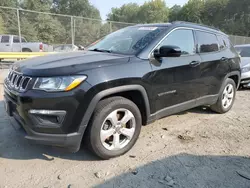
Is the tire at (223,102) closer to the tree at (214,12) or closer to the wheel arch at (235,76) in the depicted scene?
the wheel arch at (235,76)

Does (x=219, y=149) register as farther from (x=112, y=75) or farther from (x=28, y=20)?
(x=28, y=20)

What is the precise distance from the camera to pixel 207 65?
3936 millimetres

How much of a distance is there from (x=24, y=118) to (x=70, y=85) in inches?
25.0

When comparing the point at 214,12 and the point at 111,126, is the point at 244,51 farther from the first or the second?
the point at 214,12

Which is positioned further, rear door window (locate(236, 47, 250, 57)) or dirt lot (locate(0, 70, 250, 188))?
rear door window (locate(236, 47, 250, 57))

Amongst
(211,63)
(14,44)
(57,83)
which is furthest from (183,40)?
(14,44)

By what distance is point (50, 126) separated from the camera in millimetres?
2477

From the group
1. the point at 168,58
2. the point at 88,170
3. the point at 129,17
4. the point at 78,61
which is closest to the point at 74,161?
the point at 88,170

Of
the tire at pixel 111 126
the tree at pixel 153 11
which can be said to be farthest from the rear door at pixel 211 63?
the tree at pixel 153 11

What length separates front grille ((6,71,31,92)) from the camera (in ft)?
8.14

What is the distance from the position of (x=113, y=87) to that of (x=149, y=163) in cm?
104

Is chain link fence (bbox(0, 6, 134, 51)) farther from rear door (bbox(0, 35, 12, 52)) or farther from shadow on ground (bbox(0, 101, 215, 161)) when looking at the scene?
shadow on ground (bbox(0, 101, 215, 161))

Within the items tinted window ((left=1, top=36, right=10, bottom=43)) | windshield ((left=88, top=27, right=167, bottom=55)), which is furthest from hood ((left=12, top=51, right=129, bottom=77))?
tinted window ((left=1, top=36, right=10, bottom=43))

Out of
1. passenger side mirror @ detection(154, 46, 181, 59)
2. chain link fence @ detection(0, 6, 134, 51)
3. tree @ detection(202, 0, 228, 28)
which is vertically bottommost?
passenger side mirror @ detection(154, 46, 181, 59)
